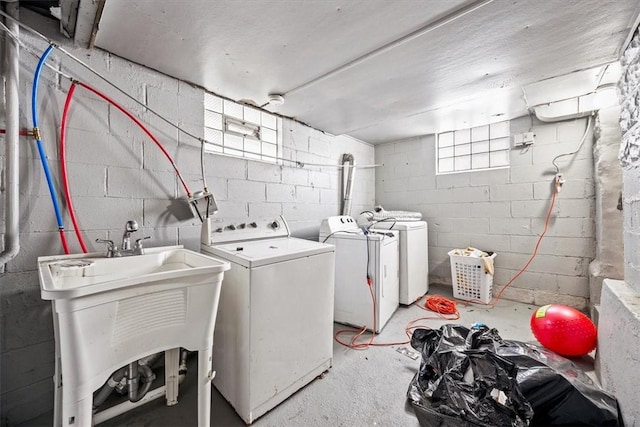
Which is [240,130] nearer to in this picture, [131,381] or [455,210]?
[131,381]

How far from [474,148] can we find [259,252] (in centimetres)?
298

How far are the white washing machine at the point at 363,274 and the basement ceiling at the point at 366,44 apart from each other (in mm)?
1245

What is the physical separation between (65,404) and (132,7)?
5.29 feet

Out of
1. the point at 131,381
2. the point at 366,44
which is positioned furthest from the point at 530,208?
the point at 131,381

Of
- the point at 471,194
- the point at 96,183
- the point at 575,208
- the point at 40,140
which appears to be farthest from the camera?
the point at 471,194

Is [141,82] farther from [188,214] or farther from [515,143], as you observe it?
[515,143]

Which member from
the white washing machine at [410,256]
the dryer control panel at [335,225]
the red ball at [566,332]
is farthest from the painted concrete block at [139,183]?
the red ball at [566,332]

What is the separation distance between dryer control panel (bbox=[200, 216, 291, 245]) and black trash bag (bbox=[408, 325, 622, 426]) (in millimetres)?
1325

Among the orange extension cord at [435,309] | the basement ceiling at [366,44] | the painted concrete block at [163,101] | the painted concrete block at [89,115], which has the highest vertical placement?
the basement ceiling at [366,44]

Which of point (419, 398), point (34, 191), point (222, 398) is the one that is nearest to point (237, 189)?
point (34, 191)

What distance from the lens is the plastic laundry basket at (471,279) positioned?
262 centimetres

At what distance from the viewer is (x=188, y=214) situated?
5.83ft

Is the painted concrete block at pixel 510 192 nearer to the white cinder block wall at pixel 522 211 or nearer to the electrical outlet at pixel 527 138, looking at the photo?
the white cinder block wall at pixel 522 211

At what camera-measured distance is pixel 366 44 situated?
143 cm
